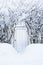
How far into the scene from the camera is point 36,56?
1.33 m

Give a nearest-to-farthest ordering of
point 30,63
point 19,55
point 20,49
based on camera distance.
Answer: point 30,63, point 19,55, point 20,49

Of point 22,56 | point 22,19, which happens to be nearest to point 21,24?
point 22,19

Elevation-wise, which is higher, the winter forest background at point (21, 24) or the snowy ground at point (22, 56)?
the winter forest background at point (21, 24)

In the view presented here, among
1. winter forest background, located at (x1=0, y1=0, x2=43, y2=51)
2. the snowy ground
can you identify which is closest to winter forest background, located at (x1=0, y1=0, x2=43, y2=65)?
winter forest background, located at (x1=0, y1=0, x2=43, y2=51)

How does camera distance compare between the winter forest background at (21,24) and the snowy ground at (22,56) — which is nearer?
the snowy ground at (22,56)

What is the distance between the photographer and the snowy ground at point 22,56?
4.15 ft

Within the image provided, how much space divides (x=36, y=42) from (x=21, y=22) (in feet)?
1.06

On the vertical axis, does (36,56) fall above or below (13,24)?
below

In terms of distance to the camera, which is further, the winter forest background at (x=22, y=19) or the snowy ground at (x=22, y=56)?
the winter forest background at (x=22, y=19)

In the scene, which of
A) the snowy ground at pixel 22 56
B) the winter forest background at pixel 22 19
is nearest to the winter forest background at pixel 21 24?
the winter forest background at pixel 22 19

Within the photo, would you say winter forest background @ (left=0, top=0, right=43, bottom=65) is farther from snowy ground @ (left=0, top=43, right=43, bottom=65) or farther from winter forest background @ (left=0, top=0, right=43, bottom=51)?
snowy ground @ (left=0, top=43, right=43, bottom=65)

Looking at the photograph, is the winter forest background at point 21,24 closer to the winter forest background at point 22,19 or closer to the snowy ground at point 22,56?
the winter forest background at point 22,19

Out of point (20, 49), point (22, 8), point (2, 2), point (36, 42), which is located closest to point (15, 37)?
point (20, 49)

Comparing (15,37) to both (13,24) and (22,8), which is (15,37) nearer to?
(13,24)
